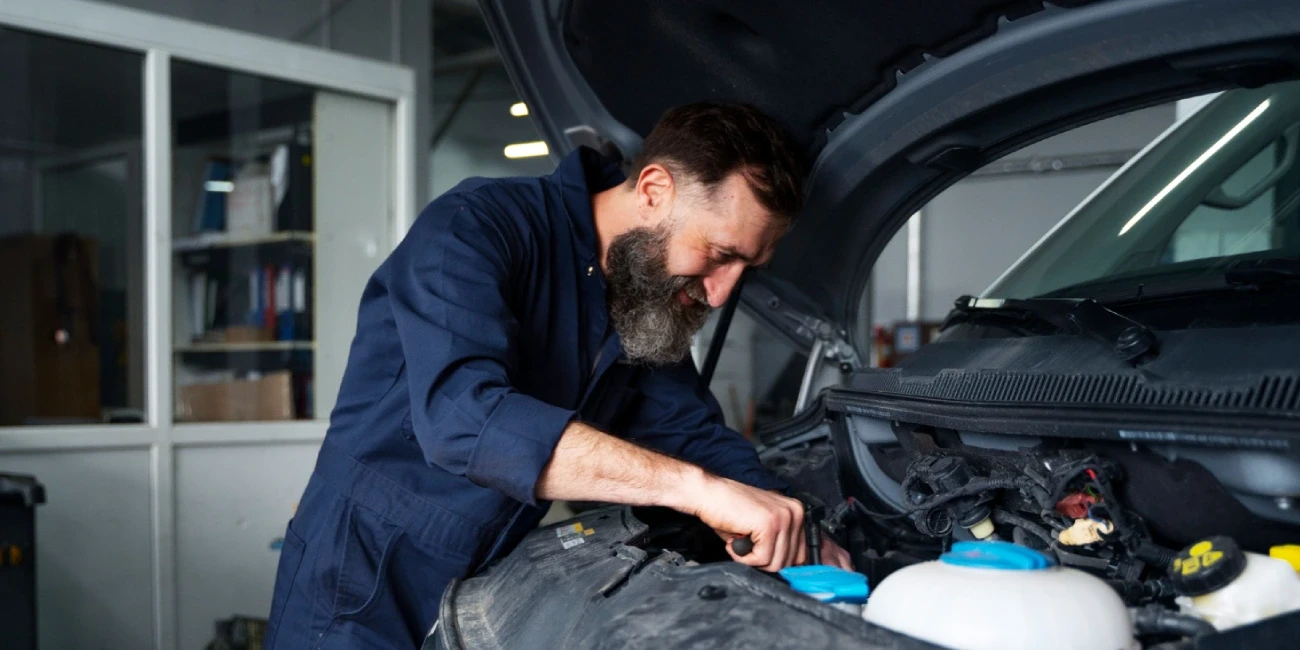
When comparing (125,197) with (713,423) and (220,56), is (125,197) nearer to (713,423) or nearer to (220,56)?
(220,56)

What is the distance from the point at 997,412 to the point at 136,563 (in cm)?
306

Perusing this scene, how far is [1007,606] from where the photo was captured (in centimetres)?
75

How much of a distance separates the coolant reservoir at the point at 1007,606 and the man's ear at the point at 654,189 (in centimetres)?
88

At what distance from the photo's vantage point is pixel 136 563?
321cm

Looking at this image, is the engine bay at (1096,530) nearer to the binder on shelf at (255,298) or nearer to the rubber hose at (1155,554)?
the rubber hose at (1155,554)

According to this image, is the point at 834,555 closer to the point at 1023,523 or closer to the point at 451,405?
the point at 1023,523

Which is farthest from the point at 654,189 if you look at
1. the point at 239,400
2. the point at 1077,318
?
the point at 239,400

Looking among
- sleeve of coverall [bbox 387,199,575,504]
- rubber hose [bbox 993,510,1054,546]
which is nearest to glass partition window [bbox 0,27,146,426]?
sleeve of coverall [bbox 387,199,575,504]

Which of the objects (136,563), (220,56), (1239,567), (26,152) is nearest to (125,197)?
(26,152)

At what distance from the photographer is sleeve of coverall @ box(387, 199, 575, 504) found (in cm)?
115

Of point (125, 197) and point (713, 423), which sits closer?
point (713, 423)

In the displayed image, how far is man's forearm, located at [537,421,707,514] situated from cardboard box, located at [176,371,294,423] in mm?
2793

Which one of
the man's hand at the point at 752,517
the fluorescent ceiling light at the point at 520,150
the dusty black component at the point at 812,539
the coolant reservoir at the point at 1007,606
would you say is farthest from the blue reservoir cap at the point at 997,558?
the fluorescent ceiling light at the point at 520,150

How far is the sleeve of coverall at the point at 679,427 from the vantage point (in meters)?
1.79
